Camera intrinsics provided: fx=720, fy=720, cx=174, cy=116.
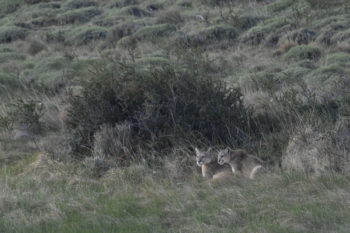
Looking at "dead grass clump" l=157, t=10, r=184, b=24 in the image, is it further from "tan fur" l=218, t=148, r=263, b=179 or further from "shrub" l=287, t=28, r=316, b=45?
"tan fur" l=218, t=148, r=263, b=179

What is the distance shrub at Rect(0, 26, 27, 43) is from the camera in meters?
29.1

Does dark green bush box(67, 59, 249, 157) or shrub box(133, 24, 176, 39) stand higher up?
dark green bush box(67, 59, 249, 157)

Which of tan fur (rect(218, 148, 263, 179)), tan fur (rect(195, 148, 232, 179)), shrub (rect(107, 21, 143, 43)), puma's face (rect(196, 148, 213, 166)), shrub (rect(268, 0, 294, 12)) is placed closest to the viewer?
tan fur (rect(218, 148, 263, 179))

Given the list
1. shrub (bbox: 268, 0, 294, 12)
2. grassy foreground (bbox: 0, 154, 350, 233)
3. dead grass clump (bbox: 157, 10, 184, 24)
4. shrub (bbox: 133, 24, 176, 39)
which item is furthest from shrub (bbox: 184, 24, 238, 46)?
grassy foreground (bbox: 0, 154, 350, 233)

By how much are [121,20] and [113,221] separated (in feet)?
73.4

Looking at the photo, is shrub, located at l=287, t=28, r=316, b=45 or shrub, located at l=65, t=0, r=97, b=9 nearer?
shrub, located at l=287, t=28, r=316, b=45

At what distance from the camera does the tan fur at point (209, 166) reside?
1039 centimetres

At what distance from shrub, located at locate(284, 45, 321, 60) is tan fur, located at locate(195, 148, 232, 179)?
391 inches

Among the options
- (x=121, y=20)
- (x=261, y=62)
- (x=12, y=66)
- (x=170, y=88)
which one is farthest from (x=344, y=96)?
(x=121, y=20)

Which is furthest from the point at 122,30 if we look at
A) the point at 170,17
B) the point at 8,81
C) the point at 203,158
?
the point at 203,158

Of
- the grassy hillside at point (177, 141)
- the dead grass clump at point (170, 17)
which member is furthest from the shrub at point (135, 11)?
the grassy hillside at point (177, 141)

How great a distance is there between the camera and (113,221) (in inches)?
328

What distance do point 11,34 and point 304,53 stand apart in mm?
13868

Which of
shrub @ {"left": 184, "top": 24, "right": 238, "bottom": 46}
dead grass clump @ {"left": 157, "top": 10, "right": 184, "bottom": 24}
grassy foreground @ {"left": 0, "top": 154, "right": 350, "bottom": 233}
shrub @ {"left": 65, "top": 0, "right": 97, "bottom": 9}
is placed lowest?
shrub @ {"left": 65, "top": 0, "right": 97, "bottom": 9}
